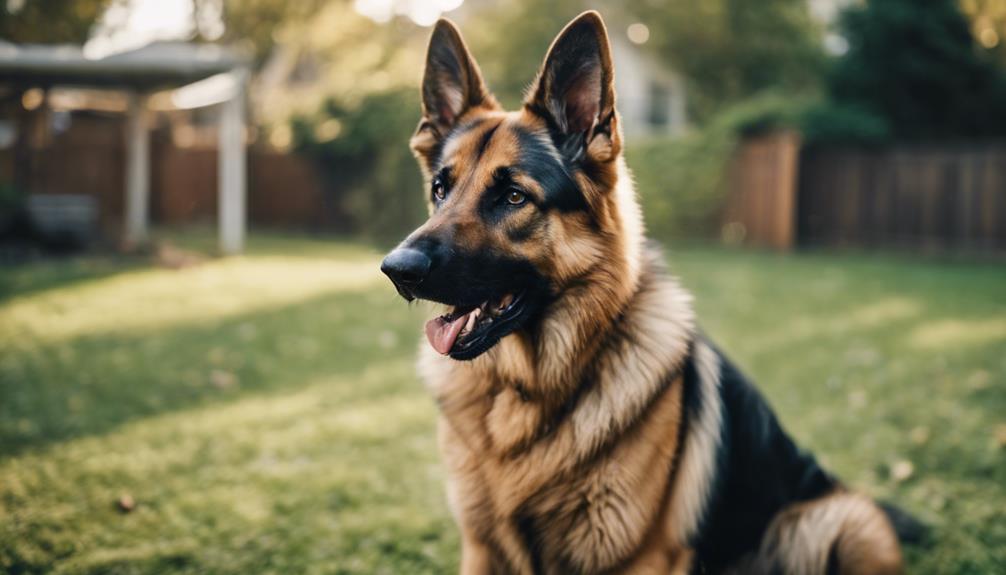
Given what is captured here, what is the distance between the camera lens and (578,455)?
8.31 ft

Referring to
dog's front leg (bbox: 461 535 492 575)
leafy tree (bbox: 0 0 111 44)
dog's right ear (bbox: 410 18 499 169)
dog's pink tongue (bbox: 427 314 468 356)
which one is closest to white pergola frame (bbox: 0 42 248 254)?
leafy tree (bbox: 0 0 111 44)

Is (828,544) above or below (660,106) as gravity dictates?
below

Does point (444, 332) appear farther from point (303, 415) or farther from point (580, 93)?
point (303, 415)

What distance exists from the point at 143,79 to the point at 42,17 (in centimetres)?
553

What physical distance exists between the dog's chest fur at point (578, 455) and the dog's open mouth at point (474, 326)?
6.0 inches

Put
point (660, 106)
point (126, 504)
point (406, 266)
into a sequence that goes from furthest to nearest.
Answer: point (660, 106), point (126, 504), point (406, 266)

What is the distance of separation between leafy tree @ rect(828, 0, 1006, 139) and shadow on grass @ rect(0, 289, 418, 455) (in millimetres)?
16058

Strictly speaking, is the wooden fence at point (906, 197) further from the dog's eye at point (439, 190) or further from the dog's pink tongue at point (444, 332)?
the dog's pink tongue at point (444, 332)

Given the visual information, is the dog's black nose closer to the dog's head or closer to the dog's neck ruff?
the dog's head

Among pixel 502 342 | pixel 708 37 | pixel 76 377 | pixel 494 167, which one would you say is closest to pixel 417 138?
pixel 494 167

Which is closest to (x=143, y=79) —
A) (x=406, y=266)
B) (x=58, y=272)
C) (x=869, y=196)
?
(x=58, y=272)

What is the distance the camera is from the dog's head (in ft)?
8.37

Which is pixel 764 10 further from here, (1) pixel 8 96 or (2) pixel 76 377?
(2) pixel 76 377

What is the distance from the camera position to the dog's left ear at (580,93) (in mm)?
2545
